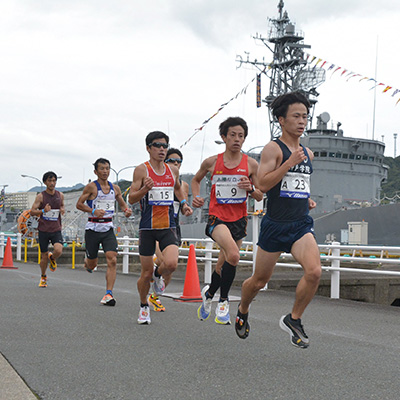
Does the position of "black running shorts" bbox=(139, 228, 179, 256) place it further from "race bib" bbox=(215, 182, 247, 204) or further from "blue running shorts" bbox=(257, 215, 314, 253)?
"blue running shorts" bbox=(257, 215, 314, 253)

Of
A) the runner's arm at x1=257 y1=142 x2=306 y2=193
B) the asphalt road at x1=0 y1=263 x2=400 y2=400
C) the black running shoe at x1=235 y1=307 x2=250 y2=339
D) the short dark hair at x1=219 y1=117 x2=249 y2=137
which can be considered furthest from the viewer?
the short dark hair at x1=219 y1=117 x2=249 y2=137

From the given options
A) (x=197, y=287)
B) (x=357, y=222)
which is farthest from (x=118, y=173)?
(x=197, y=287)

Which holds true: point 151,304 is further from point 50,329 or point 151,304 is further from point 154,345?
point 154,345

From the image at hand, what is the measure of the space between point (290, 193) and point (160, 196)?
2.32 m

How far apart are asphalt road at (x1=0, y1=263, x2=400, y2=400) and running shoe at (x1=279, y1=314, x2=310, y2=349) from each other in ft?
0.56

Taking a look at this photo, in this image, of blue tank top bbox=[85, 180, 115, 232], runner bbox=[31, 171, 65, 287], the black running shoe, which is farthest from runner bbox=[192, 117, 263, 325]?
runner bbox=[31, 171, 65, 287]

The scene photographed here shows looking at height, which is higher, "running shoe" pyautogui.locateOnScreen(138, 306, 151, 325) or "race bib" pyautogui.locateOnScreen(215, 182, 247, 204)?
"race bib" pyautogui.locateOnScreen(215, 182, 247, 204)

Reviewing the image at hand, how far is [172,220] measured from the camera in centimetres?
718

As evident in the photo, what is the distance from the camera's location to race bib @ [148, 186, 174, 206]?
23.0ft

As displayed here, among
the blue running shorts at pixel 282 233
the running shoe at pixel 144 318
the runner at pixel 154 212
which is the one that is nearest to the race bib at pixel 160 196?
the runner at pixel 154 212

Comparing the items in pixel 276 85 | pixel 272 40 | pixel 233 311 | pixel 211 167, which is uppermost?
pixel 272 40

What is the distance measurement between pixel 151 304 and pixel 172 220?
163 cm

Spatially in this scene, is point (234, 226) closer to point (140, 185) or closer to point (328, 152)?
point (140, 185)

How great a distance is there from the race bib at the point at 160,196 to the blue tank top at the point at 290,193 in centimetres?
215
